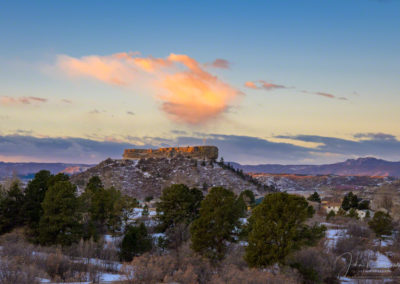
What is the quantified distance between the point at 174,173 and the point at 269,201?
86.6 m

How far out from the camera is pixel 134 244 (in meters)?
34.9

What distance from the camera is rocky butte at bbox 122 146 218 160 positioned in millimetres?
126562

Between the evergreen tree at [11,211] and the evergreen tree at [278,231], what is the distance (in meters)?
24.2

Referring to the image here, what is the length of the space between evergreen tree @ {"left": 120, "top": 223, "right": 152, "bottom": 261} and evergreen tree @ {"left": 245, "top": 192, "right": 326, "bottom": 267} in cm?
1212

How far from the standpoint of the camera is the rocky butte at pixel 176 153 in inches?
4983

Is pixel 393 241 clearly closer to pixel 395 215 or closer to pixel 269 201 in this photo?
pixel 395 215

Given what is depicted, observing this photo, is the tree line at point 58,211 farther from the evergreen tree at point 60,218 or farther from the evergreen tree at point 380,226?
the evergreen tree at point 380,226

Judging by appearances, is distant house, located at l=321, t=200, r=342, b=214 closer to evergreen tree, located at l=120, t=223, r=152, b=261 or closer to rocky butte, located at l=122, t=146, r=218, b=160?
Answer: rocky butte, located at l=122, t=146, r=218, b=160

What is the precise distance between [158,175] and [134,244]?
255 feet

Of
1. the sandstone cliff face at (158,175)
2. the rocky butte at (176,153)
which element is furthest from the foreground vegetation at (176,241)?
the rocky butte at (176,153)

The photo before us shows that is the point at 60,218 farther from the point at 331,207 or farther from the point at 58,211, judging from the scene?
the point at 331,207

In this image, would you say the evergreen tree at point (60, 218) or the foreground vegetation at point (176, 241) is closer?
the foreground vegetation at point (176, 241)

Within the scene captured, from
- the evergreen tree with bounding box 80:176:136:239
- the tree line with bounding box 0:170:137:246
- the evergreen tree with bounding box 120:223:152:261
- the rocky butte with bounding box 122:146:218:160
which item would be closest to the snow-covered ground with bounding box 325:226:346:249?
the evergreen tree with bounding box 120:223:152:261

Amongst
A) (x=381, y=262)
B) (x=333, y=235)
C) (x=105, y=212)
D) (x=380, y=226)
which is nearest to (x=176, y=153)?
(x=333, y=235)
